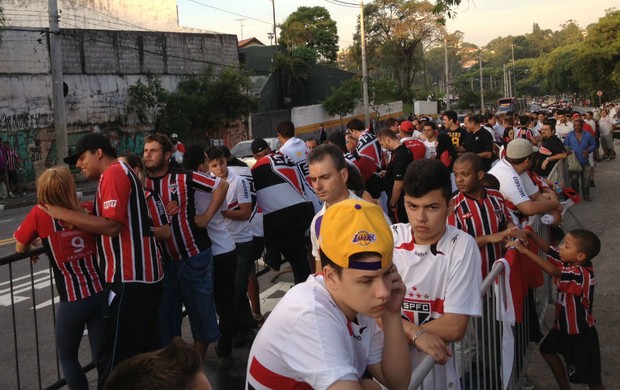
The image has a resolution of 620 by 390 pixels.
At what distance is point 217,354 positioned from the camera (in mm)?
5566

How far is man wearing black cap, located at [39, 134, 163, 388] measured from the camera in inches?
158

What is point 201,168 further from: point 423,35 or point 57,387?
point 423,35

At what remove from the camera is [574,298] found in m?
4.66

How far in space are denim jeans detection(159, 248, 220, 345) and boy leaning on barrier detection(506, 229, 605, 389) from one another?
2.50 meters

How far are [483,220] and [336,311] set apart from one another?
2.48 meters

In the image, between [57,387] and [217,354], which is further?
[217,354]

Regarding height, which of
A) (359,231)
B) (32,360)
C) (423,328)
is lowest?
(32,360)

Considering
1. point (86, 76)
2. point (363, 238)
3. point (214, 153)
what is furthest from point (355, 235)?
point (86, 76)

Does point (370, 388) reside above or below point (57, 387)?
above

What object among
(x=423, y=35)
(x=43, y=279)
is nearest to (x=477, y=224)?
(x=43, y=279)

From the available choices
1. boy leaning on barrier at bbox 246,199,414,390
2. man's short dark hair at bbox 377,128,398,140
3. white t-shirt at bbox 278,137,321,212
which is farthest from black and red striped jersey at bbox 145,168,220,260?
man's short dark hair at bbox 377,128,398,140

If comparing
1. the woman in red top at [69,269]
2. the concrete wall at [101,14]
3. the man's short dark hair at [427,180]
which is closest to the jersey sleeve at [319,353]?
the man's short dark hair at [427,180]

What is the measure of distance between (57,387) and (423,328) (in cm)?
329

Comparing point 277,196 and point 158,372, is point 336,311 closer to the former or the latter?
point 158,372
